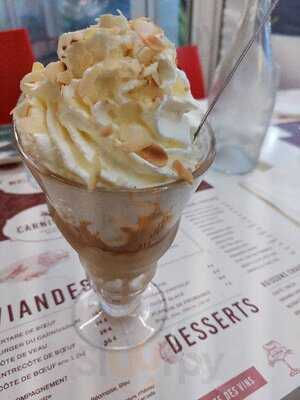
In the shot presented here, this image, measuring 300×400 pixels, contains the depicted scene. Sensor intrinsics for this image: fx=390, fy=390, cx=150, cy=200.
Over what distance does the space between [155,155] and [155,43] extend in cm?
12

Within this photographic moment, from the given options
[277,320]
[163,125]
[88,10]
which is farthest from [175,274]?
[88,10]

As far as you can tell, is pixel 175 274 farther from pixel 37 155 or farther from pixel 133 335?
pixel 37 155

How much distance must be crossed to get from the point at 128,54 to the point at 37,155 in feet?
0.44

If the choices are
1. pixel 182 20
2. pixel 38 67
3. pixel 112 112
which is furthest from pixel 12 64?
pixel 182 20

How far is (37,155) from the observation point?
0.36 meters

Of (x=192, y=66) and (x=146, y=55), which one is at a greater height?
(x=146, y=55)

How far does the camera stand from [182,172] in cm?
35

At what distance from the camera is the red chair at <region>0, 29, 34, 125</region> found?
2.79 ft

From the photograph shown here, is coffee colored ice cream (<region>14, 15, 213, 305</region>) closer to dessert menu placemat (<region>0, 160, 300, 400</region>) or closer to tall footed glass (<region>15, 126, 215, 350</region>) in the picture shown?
tall footed glass (<region>15, 126, 215, 350</region>)

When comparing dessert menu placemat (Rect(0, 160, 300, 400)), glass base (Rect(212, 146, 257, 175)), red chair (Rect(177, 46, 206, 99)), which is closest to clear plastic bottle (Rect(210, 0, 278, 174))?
glass base (Rect(212, 146, 257, 175))

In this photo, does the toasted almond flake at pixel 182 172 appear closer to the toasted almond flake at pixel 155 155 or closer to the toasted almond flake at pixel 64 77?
the toasted almond flake at pixel 155 155

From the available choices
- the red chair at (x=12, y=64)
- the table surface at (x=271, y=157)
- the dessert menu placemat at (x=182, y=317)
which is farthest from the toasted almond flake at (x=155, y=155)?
the red chair at (x=12, y=64)

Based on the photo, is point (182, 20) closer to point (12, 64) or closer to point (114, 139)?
point (12, 64)

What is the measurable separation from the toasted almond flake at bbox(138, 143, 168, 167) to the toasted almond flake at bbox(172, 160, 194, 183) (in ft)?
0.03
